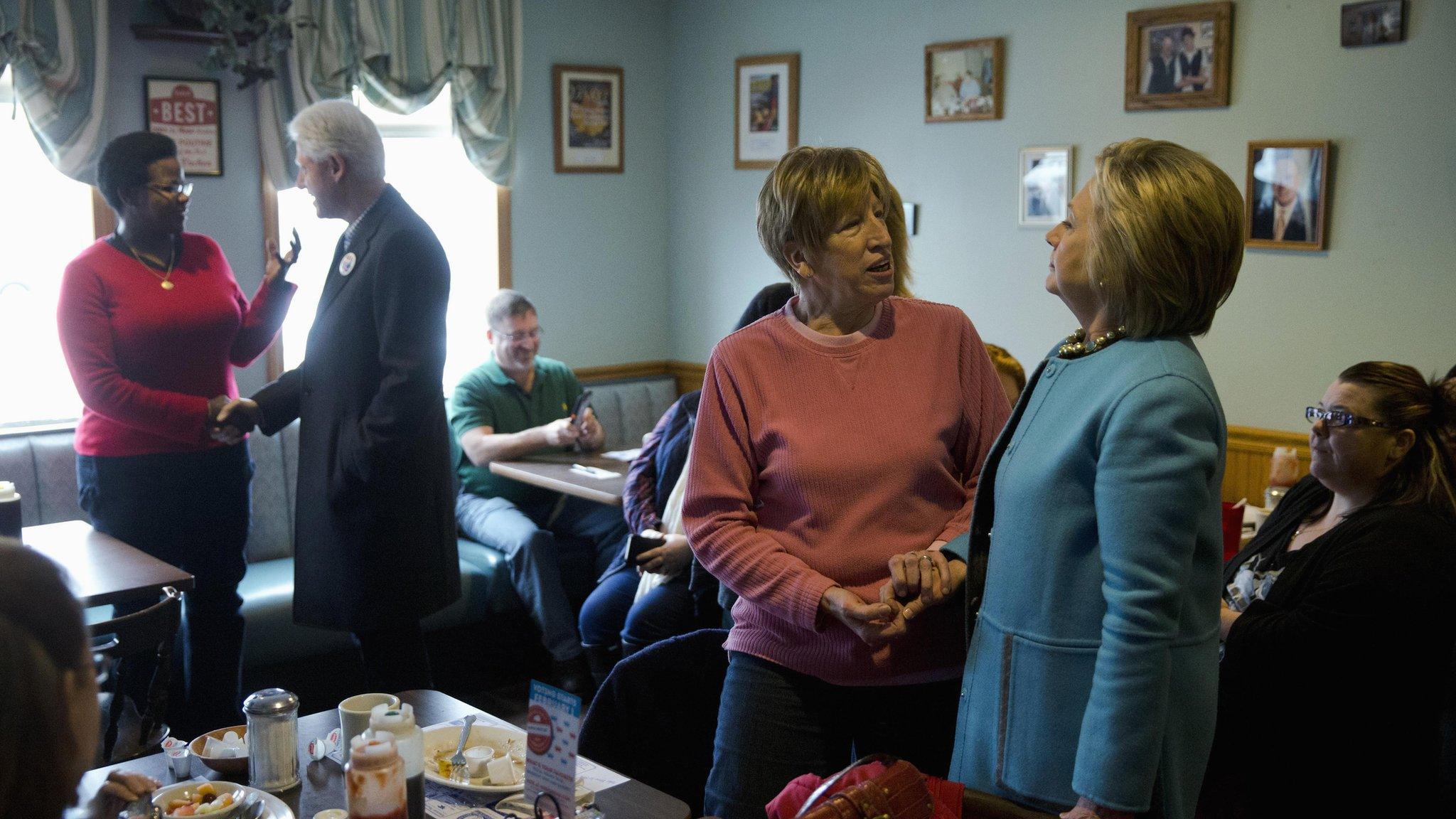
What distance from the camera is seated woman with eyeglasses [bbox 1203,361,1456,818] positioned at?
2.09 metres

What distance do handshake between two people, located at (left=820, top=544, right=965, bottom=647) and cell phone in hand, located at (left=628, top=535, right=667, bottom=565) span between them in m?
1.57

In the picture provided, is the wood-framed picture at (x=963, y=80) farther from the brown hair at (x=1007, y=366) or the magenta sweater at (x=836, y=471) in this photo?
the magenta sweater at (x=836, y=471)

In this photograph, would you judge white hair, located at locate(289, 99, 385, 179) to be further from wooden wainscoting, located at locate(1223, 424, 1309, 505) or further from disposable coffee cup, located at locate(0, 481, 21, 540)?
wooden wainscoting, located at locate(1223, 424, 1309, 505)

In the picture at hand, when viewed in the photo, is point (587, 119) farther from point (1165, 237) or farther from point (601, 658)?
point (1165, 237)

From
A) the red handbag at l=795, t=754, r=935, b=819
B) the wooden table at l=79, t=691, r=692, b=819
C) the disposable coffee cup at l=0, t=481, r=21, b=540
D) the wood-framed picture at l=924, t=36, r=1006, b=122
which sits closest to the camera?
the red handbag at l=795, t=754, r=935, b=819

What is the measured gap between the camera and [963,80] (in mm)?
4551

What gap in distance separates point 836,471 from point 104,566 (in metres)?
1.70

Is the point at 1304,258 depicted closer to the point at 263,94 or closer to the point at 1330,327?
the point at 1330,327

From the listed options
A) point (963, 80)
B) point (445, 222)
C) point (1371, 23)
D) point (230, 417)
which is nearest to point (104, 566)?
point (230, 417)

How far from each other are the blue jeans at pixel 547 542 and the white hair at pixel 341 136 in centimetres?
164

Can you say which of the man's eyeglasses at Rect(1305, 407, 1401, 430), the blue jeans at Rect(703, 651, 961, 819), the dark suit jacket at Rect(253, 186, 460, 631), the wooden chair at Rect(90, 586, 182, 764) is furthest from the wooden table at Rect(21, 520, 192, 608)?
the man's eyeglasses at Rect(1305, 407, 1401, 430)

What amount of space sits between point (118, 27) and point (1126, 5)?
10.5 feet

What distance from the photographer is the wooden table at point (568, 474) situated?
3.67 metres

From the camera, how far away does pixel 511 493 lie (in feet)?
14.4
